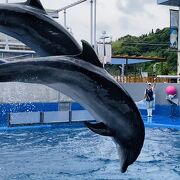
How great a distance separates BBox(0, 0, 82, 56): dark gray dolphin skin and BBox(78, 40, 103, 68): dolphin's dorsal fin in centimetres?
23

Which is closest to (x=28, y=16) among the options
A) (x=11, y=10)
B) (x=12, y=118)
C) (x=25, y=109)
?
(x=11, y=10)

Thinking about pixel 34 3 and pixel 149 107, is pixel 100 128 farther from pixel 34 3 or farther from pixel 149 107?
pixel 149 107

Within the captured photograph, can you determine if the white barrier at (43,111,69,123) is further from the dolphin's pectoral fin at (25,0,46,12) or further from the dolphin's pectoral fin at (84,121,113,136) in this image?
the dolphin's pectoral fin at (25,0,46,12)

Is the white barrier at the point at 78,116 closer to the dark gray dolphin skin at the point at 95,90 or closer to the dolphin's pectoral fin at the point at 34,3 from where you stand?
the dark gray dolphin skin at the point at 95,90

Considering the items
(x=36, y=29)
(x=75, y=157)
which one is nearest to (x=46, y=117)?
(x=75, y=157)

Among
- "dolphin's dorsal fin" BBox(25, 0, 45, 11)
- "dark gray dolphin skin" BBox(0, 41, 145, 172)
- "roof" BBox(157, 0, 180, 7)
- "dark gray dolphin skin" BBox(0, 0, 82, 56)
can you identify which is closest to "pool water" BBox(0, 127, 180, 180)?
"dark gray dolphin skin" BBox(0, 41, 145, 172)

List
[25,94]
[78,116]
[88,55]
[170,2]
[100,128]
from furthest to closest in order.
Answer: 1. [170,2]
2. [25,94]
3. [78,116]
4. [100,128]
5. [88,55]

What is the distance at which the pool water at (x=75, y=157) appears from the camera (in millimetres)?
7359

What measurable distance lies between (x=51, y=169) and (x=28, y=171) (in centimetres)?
43

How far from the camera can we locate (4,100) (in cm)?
1505

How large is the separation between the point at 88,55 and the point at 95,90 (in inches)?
11.5

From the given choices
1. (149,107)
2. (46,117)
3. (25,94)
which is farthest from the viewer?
(149,107)

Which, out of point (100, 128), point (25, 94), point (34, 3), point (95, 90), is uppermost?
point (34, 3)

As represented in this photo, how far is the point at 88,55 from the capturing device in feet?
11.6
